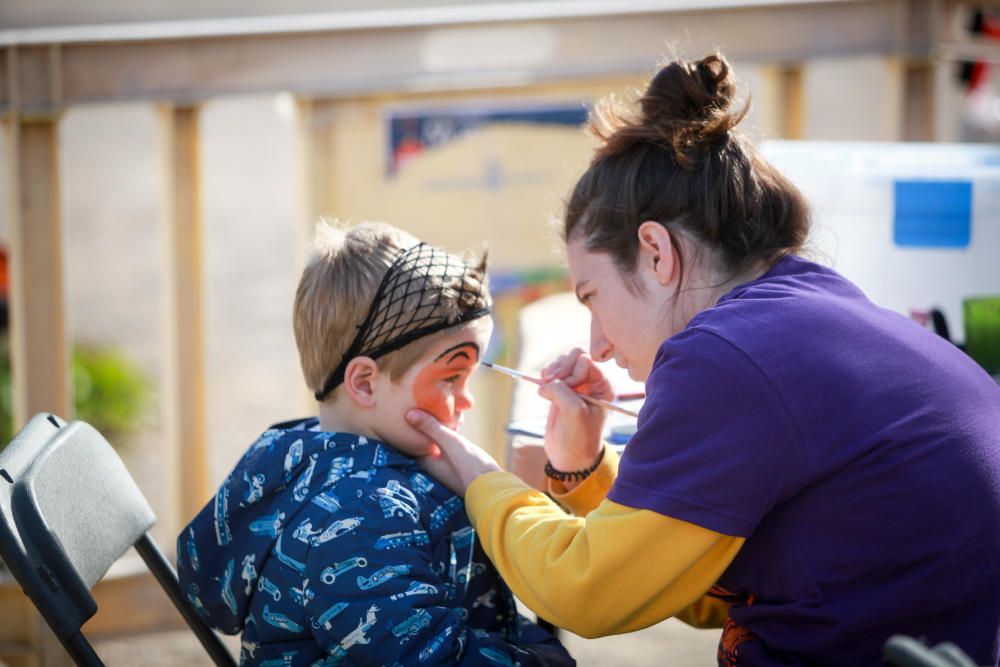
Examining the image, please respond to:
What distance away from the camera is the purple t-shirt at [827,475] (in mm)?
1213

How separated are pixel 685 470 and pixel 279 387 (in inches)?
204

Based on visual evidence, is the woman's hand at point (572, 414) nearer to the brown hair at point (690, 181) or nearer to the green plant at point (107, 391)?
the brown hair at point (690, 181)

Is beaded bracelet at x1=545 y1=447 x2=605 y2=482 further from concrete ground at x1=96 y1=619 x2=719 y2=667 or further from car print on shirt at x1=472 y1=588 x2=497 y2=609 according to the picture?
concrete ground at x1=96 y1=619 x2=719 y2=667

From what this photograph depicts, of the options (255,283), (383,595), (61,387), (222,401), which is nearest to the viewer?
(383,595)

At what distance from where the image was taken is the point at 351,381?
5.45ft

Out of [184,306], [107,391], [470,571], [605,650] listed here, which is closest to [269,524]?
[470,571]

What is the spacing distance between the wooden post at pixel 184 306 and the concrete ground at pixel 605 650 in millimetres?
453

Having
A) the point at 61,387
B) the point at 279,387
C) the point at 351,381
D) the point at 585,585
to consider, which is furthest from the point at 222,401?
the point at 585,585

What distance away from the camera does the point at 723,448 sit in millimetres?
1207

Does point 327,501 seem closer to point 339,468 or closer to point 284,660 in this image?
point 339,468

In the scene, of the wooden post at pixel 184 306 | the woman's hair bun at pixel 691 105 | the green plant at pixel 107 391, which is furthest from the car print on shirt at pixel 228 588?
the green plant at pixel 107 391

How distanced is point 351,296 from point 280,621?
0.47 m

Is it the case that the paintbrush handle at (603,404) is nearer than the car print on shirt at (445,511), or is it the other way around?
the car print on shirt at (445,511)

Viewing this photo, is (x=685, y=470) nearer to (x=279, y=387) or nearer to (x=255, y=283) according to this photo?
(x=279, y=387)
